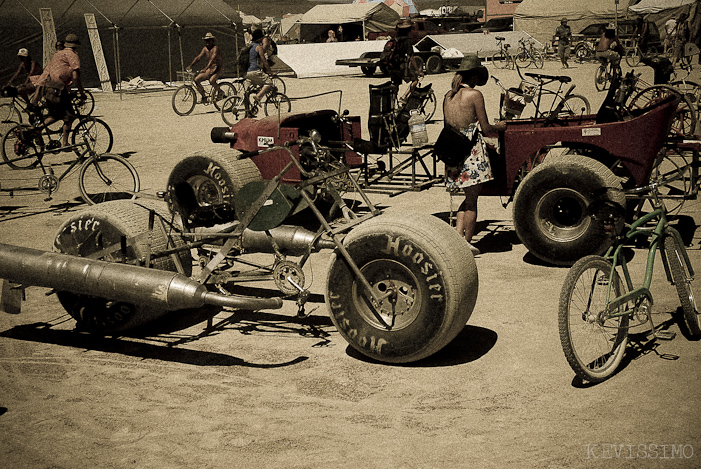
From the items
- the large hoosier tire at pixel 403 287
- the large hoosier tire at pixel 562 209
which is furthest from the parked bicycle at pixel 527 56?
the large hoosier tire at pixel 403 287

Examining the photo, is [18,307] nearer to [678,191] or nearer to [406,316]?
[406,316]

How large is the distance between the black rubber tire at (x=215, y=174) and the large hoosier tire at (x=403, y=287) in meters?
3.60

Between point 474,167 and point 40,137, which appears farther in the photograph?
point 40,137

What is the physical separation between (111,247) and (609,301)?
366 centimetres

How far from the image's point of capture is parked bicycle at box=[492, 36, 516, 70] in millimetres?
34753

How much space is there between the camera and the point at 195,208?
6.21 meters

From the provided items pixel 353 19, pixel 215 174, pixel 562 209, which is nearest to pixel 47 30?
pixel 215 174

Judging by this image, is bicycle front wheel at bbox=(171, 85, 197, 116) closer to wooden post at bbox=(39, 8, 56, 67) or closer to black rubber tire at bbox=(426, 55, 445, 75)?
wooden post at bbox=(39, 8, 56, 67)

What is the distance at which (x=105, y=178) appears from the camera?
35.8ft

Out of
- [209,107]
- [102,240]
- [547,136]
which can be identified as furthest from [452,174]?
[209,107]

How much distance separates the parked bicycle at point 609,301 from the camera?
4.85 metres

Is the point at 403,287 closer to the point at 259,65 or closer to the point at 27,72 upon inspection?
the point at 259,65

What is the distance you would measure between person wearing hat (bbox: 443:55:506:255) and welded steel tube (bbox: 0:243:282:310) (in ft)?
10.5

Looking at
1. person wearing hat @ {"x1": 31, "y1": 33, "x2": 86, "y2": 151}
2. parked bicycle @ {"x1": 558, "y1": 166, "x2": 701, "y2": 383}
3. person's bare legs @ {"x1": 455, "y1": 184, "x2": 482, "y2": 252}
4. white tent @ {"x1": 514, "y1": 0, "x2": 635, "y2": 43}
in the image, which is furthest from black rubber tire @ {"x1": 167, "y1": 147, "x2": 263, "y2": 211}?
white tent @ {"x1": 514, "y1": 0, "x2": 635, "y2": 43}
